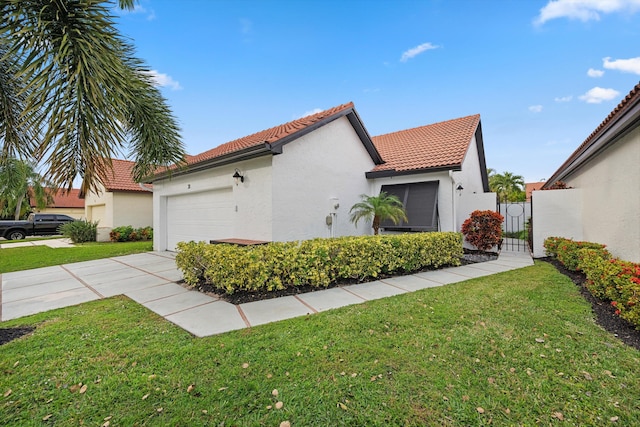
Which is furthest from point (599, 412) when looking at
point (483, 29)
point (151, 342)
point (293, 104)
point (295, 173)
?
point (293, 104)

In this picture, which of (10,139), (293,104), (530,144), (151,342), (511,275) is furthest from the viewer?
(530,144)

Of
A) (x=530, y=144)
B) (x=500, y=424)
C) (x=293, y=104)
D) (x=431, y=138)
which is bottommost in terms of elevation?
(x=500, y=424)

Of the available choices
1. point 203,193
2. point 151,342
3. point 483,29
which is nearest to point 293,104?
point 203,193

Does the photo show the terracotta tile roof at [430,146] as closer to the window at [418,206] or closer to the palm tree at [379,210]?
the window at [418,206]

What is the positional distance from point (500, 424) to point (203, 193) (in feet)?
36.5

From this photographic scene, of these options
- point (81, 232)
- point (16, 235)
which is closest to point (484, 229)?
point (81, 232)

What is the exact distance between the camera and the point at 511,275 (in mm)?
7148

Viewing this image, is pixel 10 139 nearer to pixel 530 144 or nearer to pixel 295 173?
pixel 295 173

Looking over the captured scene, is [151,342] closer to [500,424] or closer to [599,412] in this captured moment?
[500,424]

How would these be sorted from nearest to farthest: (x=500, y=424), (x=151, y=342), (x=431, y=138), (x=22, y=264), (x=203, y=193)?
(x=500, y=424) → (x=151, y=342) → (x=22, y=264) → (x=203, y=193) → (x=431, y=138)

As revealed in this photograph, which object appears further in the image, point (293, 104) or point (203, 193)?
point (293, 104)

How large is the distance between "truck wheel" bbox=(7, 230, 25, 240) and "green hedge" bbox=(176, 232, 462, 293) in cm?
2395

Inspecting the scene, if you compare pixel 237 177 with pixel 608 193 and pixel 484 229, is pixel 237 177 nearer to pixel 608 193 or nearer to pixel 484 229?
pixel 484 229

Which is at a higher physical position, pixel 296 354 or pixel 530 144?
pixel 530 144
